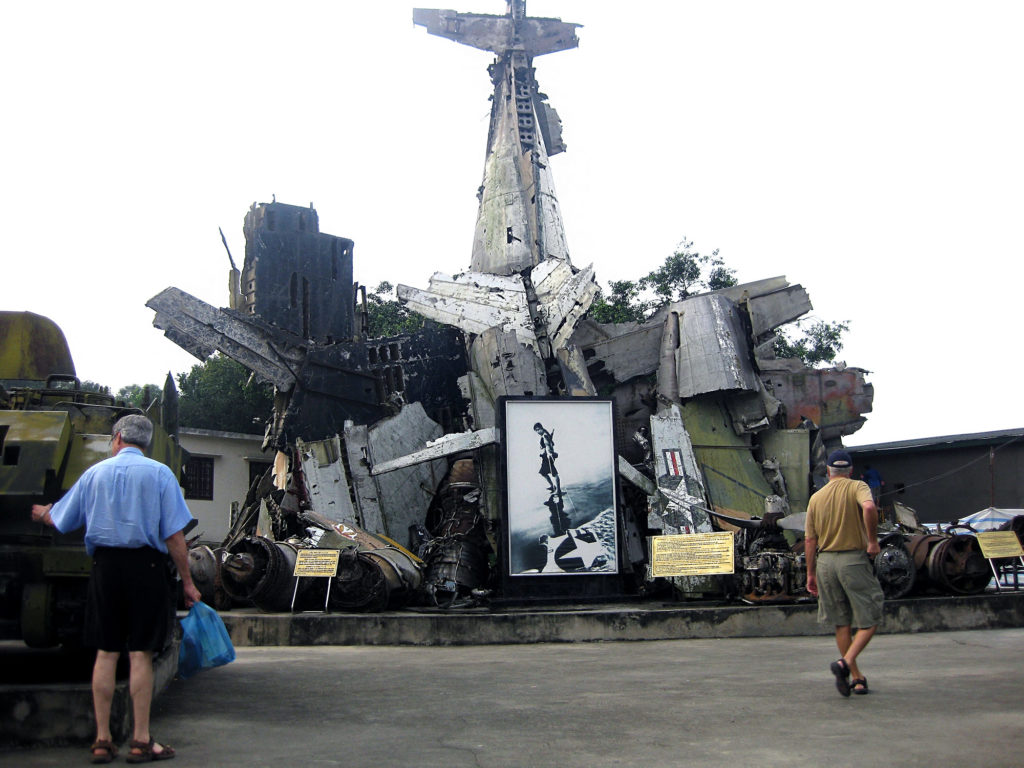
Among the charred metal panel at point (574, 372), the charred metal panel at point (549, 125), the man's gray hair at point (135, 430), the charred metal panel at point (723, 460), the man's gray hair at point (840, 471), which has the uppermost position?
the charred metal panel at point (549, 125)

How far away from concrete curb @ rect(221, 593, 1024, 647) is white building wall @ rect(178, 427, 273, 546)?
60.4 ft

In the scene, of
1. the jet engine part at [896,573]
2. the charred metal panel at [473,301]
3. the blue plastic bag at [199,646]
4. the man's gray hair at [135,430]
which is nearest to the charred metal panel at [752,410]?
the charred metal panel at [473,301]

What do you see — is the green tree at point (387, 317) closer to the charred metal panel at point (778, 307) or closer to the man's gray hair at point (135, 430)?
the charred metal panel at point (778, 307)

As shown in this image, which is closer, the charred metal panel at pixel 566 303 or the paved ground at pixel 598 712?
the paved ground at pixel 598 712

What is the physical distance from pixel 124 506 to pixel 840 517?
170 inches

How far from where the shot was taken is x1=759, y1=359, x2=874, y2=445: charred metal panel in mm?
21562

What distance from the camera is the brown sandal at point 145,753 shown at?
15.0 ft

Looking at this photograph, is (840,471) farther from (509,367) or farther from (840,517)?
(509,367)

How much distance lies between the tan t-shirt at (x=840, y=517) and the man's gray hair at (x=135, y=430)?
406 centimetres

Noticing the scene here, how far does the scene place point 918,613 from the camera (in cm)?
1155

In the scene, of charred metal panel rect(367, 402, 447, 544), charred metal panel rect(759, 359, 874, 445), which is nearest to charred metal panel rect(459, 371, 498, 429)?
charred metal panel rect(367, 402, 447, 544)

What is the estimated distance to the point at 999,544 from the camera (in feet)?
41.5

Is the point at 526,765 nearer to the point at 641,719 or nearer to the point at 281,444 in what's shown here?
the point at 641,719

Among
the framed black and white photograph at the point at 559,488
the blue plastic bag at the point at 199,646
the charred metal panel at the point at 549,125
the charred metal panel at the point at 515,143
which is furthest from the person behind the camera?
the charred metal panel at the point at 549,125
